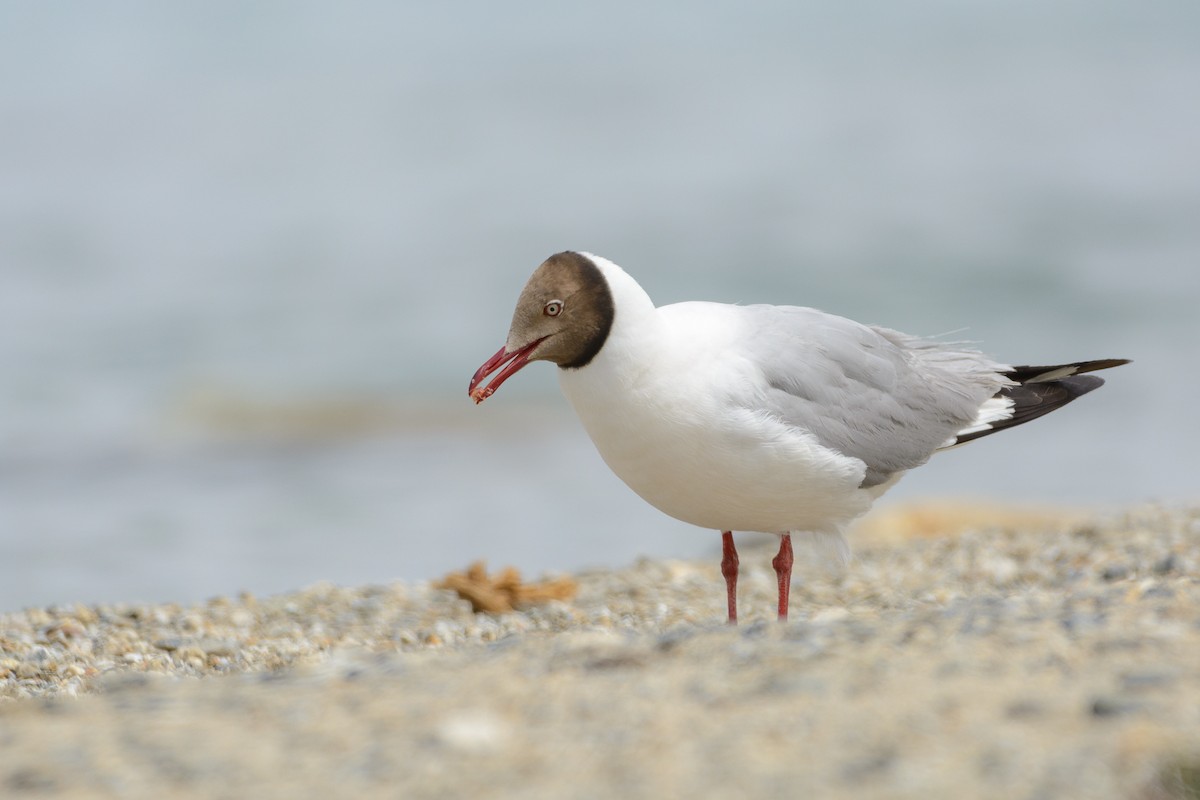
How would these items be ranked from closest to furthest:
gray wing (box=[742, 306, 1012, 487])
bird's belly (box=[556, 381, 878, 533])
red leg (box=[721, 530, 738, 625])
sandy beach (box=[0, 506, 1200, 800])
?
sandy beach (box=[0, 506, 1200, 800]) < bird's belly (box=[556, 381, 878, 533]) < gray wing (box=[742, 306, 1012, 487]) < red leg (box=[721, 530, 738, 625])

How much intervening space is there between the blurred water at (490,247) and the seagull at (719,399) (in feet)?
14.6

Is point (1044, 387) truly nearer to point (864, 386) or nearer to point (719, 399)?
point (864, 386)

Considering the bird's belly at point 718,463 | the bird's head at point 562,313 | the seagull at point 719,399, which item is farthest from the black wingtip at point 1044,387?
the bird's head at point 562,313

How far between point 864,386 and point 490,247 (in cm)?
1413

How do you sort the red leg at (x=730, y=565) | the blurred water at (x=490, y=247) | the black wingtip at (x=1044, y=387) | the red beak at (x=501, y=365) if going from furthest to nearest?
1. the blurred water at (x=490, y=247)
2. the black wingtip at (x=1044, y=387)
3. the red leg at (x=730, y=565)
4. the red beak at (x=501, y=365)

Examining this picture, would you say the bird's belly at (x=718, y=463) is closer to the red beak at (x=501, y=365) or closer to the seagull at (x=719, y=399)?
the seagull at (x=719, y=399)

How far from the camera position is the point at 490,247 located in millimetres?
19344

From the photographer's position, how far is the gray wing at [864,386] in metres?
5.22

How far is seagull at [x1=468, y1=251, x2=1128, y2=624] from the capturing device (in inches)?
193

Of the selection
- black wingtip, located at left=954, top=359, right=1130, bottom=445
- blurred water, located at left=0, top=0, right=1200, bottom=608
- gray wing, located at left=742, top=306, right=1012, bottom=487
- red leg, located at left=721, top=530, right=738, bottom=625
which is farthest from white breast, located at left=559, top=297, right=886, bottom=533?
blurred water, located at left=0, top=0, right=1200, bottom=608

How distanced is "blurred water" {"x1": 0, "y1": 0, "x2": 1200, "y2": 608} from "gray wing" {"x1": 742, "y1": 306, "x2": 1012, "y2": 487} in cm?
424

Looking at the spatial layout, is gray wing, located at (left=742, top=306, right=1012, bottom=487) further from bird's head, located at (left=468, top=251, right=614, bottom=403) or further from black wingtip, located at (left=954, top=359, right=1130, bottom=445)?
bird's head, located at (left=468, top=251, right=614, bottom=403)

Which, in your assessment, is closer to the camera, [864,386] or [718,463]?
[718,463]

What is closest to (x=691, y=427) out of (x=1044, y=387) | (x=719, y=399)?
(x=719, y=399)
